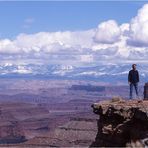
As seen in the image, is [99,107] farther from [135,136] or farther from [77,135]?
[77,135]

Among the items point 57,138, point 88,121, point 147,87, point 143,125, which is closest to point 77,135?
point 57,138

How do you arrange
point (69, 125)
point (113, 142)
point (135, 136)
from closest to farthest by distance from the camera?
1. point (135, 136)
2. point (113, 142)
3. point (69, 125)

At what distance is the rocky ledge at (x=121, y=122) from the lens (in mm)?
32594

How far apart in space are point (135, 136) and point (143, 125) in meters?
1.16

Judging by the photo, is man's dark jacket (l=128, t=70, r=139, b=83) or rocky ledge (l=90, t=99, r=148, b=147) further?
man's dark jacket (l=128, t=70, r=139, b=83)

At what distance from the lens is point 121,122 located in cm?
3538

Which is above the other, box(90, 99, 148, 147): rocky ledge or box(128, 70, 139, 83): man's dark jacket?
box(128, 70, 139, 83): man's dark jacket

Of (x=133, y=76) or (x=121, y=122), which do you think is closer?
(x=121, y=122)

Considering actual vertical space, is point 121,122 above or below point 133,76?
below

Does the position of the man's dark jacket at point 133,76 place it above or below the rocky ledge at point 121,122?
above

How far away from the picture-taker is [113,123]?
36188 millimetres

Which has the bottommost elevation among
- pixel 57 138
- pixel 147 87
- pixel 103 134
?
pixel 57 138

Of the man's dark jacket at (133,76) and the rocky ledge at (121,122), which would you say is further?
the man's dark jacket at (133,76)

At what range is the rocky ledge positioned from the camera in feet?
107
